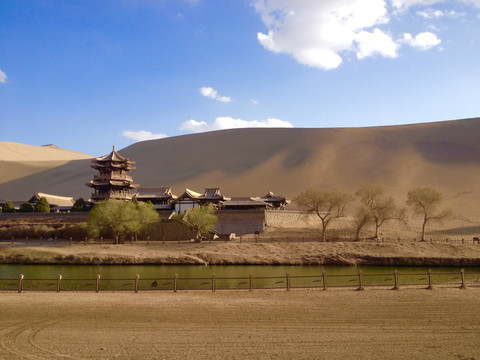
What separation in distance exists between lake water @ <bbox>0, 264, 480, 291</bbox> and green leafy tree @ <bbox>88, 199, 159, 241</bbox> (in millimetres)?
7995

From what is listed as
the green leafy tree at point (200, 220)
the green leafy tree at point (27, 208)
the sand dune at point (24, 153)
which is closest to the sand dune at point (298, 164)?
the sand dune at point (24, 153)

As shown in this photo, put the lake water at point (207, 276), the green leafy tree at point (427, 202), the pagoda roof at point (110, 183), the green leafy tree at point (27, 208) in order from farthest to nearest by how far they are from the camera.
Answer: the pagoda roof at point (110, 183) < the green leafy tree at point (27, 208) < the green leafy tree at point (427, 202) < the lake water at point (207, 276)

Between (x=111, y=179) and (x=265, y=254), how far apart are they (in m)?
26.9

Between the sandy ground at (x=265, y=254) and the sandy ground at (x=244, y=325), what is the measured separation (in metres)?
14.2

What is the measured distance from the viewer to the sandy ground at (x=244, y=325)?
9.65m

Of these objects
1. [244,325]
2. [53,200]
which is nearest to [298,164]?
[53,200]

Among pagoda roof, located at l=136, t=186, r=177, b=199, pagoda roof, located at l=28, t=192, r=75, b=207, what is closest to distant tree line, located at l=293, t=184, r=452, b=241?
pagoda roof, located at l=136, t=186, r=177, b=199

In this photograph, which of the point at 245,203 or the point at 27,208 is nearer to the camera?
the point at 245,203

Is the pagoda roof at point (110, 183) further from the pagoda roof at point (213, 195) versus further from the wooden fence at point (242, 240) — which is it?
the wooden fence at point (242, 240)

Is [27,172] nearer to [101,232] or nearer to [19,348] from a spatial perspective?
[101,232]

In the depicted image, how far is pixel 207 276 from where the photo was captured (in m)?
25.0

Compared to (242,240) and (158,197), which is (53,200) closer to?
(158,197)

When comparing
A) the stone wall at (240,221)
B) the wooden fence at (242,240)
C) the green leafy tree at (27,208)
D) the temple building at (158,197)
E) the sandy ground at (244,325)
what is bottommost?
the sandy ground at (244,325)

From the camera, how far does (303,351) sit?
31.6 ft
